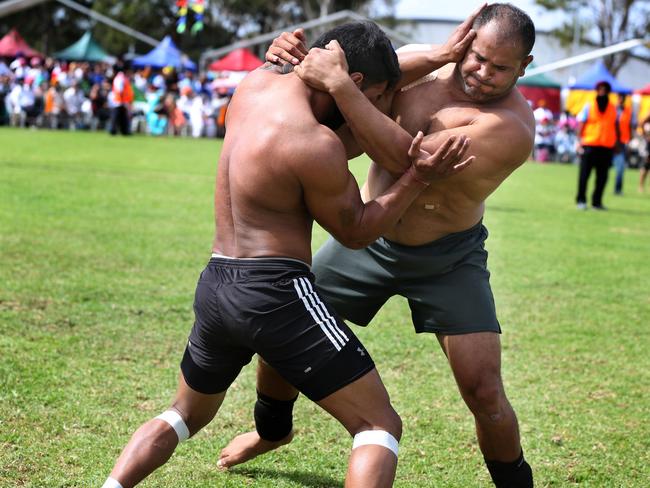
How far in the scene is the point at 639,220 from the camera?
15.9 m

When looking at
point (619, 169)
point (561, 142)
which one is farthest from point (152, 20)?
point (619, 169)

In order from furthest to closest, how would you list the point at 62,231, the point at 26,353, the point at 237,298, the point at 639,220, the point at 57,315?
the point at 639,220 → the point at 62,231 → the point at 57,315 → the point at 26,353 → the point at 237,298

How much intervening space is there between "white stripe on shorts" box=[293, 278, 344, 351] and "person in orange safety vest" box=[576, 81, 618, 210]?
1371cm

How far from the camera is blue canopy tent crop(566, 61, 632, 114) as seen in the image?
33750 mm

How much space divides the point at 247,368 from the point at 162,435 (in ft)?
8.22

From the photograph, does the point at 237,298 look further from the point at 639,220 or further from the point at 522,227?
the point at 639,220

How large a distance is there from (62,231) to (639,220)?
32.3 feet

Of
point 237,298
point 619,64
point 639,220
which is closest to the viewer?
point 237,298

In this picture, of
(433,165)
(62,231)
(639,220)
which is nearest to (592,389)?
(433,165)

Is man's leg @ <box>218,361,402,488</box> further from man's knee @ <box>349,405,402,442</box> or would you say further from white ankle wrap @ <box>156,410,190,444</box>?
white ankle wrap @ <box>156,410,190,444</box>

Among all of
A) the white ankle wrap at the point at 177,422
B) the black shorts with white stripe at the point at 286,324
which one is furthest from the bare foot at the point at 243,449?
the black shorts with white stripe at the point at 286,324

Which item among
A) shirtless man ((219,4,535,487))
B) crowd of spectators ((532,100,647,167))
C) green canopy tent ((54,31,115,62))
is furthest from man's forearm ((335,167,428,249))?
green canopy tent ((54,31,115,62))

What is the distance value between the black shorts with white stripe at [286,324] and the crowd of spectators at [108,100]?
85.0 feet

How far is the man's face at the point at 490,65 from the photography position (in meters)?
3.91
